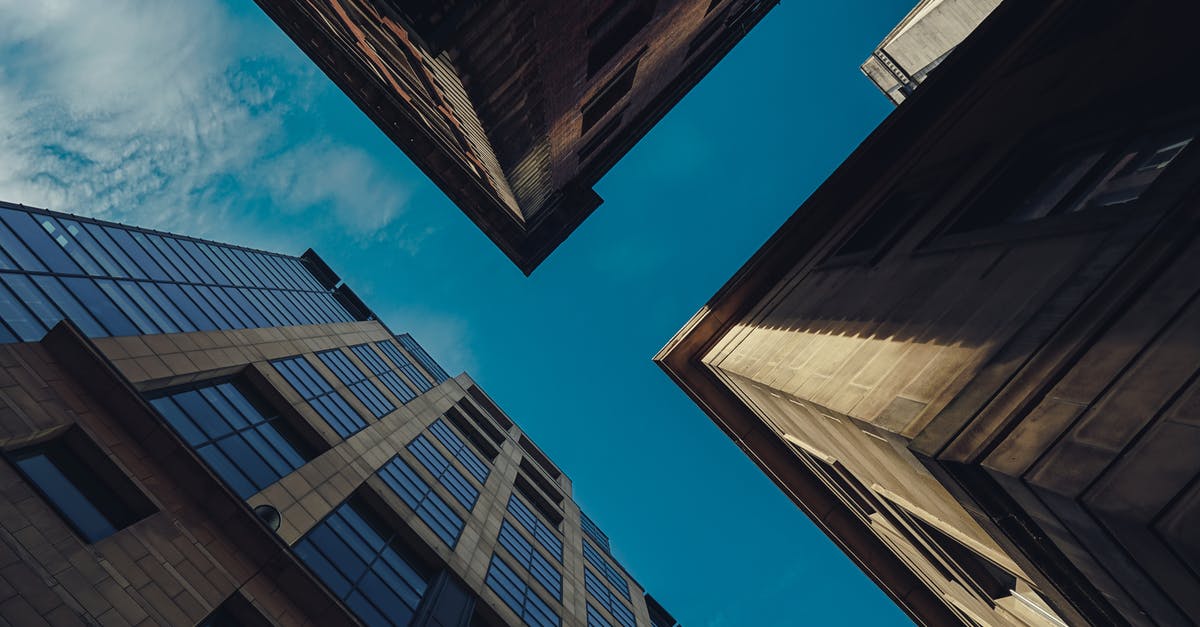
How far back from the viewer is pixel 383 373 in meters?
34.1

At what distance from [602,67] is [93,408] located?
15.6 metres

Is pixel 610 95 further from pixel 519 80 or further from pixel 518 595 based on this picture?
pixel 518 595

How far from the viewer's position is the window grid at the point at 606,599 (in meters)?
32.9

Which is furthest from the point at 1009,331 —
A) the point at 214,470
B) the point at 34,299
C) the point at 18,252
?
the point at 18,252

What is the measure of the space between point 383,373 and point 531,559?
13072 millimetres

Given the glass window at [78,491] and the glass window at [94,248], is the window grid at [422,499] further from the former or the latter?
the glass window at [94,248]

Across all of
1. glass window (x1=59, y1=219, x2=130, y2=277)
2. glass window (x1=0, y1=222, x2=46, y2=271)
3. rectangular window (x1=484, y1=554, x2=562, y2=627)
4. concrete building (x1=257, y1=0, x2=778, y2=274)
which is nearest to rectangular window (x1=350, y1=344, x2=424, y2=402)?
concrete building (x1=257, y1=0, x2=778, y2=274)

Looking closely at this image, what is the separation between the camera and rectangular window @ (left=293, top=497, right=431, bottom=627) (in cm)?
1692

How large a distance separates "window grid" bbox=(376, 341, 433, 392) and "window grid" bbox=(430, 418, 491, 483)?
4.09 meters

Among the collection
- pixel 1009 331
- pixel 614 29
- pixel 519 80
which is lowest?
pixel 1009 331

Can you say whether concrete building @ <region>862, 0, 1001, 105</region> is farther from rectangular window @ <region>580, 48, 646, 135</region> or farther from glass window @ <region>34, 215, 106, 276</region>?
glass window @ <region>34, 215, 106, 276</region>

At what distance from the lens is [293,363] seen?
81.0ft

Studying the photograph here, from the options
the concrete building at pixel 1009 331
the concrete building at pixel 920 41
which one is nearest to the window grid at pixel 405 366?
the concrete building at pixel 1009 331

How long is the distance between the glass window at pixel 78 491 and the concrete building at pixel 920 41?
1296 inches
